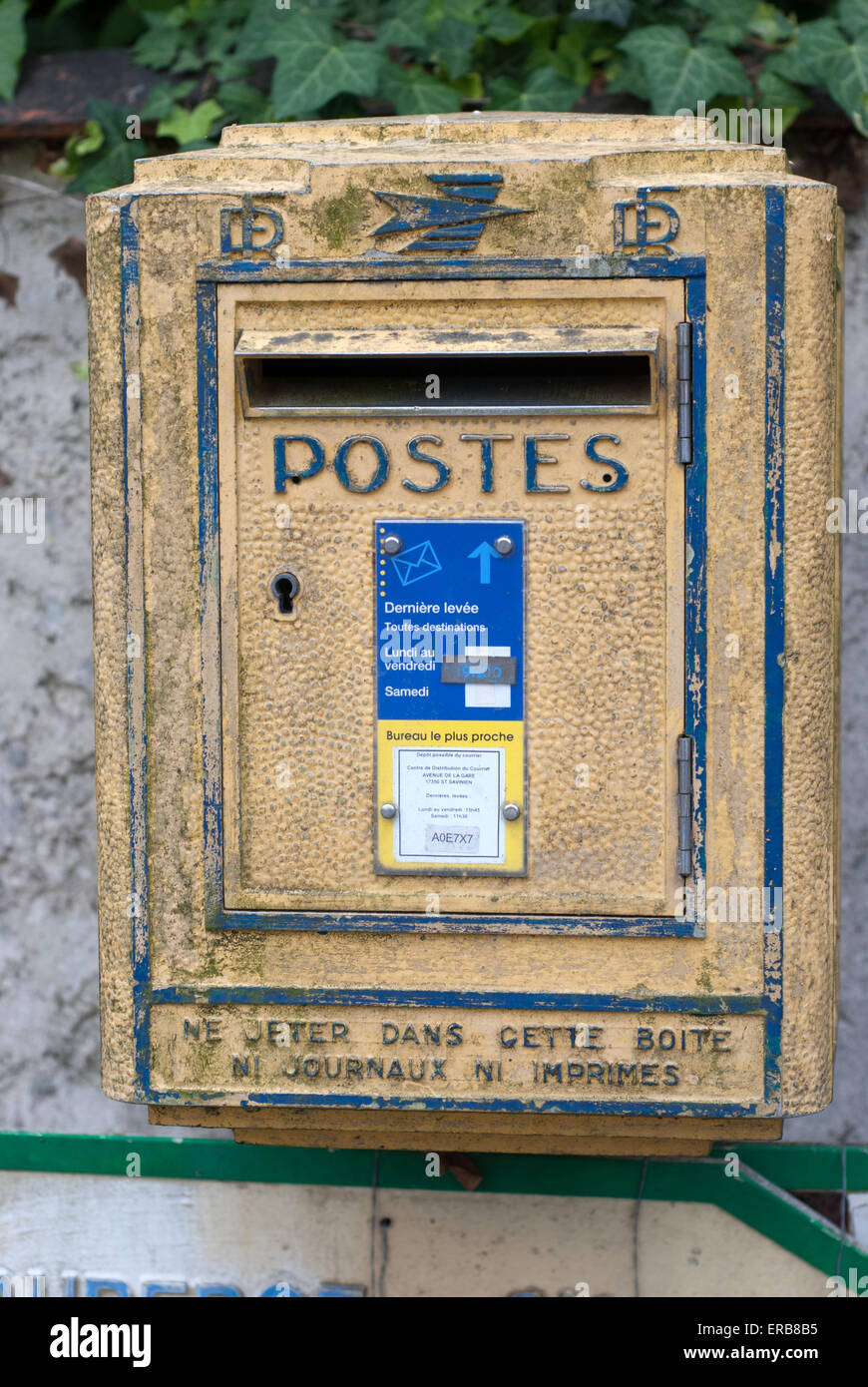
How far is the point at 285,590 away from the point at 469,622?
0.25 metres

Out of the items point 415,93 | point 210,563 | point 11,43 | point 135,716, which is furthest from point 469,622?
point 11,43

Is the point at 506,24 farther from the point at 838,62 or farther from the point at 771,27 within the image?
the point at 838,62

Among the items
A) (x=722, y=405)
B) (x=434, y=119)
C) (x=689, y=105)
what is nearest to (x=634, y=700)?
(x=722, y=405)

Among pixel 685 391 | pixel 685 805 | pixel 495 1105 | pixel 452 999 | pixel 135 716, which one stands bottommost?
pixel 495 1105

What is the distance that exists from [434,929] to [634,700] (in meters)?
0.41

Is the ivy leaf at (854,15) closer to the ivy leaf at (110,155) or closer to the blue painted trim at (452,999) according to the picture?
the ivy leaf at (110,155)

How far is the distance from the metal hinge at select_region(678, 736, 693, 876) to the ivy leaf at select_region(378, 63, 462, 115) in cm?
135

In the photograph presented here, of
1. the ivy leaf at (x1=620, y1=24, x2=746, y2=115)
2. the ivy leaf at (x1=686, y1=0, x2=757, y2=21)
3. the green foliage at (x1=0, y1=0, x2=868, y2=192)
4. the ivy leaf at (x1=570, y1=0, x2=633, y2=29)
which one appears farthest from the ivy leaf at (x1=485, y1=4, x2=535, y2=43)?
the ivy leaf at (x1=686, y1=0, x2=757, y2=21)

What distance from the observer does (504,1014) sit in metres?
1.63

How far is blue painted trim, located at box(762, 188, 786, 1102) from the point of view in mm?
1501

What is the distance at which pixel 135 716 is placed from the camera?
1.64 metres
